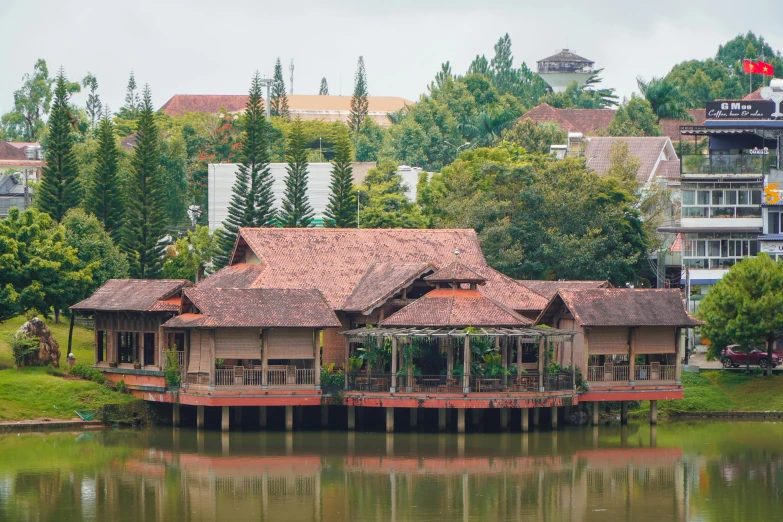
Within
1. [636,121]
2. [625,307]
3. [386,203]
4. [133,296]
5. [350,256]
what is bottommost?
[625,307]

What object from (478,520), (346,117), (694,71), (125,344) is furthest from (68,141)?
(346,117)

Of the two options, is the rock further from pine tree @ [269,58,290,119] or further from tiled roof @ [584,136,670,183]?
pine tree @ [269,58,290,119]

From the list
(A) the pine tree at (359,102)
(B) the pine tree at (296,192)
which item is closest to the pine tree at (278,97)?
(A) the pine tree at (359,102)

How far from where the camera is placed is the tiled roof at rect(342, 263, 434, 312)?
144ft

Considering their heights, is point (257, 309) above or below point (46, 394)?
above

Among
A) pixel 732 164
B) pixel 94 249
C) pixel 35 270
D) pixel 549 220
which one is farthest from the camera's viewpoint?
pixel 732 164

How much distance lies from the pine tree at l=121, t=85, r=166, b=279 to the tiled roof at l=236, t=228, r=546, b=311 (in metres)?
10.9

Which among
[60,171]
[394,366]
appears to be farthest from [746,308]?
[60,171]

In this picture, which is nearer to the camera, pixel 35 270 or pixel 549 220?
pixel 35 270

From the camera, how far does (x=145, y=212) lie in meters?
58.8

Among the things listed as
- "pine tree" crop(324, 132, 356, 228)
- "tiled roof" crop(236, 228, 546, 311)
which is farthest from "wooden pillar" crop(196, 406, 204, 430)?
"pine tree" crop(324, 132, 356, 228)

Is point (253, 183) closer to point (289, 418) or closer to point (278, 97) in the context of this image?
point (289, 418)

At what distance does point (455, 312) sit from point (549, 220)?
15951mm

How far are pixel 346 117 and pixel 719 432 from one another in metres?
93.2
